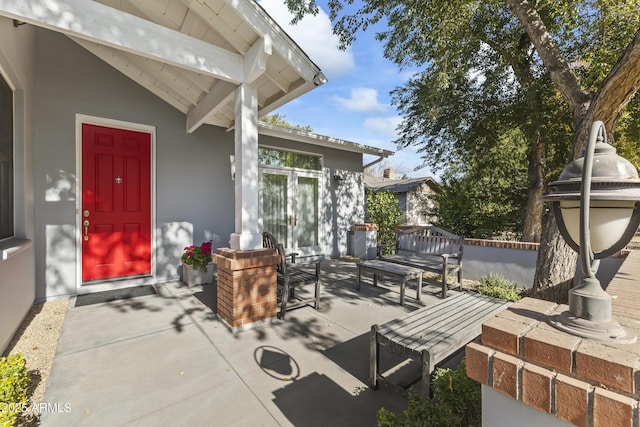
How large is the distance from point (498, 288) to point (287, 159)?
4.47 m

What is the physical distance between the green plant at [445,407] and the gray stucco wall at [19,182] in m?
3.16

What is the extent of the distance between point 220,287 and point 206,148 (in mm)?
2878

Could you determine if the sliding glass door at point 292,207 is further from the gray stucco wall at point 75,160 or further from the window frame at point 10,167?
the window frame at point 10,167

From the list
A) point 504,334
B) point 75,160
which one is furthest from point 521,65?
point 75,160

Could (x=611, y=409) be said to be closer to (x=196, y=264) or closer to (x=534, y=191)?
(x=196, y=264)

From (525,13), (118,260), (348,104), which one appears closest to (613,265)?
(525,13)

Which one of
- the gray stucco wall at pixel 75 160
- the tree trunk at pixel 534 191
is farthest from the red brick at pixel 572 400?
the tree trunk at pixel 534 191

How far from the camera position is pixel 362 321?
3287 millimetres

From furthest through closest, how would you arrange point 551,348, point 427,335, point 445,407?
point 427,335 < point 445,407 < point 551,348

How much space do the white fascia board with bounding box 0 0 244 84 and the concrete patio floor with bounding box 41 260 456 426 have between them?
2.64 meters

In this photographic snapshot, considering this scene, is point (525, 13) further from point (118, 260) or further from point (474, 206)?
point (118, 260)

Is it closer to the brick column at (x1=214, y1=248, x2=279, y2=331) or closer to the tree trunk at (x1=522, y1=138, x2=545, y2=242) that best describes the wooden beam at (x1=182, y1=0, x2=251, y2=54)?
the brick column at (x1=214, y1=248, x2=279, y2=331)

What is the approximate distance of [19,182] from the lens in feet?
10.1

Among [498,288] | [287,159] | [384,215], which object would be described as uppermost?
[287,159]
